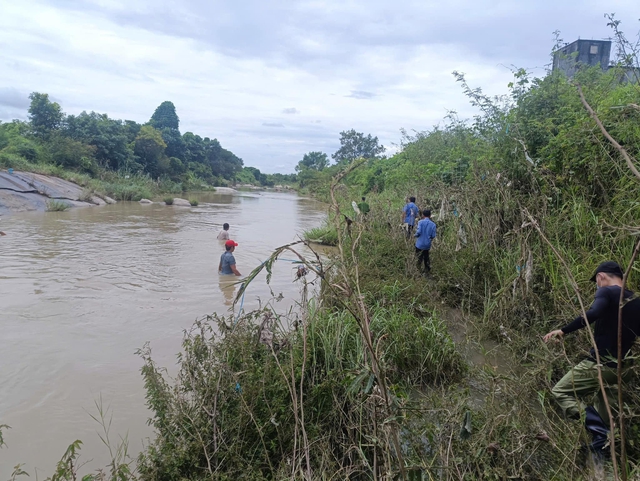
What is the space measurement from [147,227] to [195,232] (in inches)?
90.1

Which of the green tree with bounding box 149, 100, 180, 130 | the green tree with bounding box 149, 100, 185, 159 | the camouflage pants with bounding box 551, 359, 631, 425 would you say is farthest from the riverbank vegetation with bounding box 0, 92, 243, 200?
the camouflage pants with bounding box 551, 359, 631, 425

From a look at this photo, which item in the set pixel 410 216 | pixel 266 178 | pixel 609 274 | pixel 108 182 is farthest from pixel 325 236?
pixel 266 178

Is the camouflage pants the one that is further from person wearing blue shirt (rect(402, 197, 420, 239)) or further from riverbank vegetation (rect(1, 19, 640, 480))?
person wearing blue shirt (rect(402, 197, 420, 239))

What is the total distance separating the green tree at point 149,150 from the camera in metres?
40.5

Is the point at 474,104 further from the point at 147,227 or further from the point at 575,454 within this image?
the point at 147,227

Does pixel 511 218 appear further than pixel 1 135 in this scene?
No

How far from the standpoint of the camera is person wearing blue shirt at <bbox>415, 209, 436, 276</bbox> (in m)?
7.31

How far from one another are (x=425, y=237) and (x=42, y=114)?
3560 cm

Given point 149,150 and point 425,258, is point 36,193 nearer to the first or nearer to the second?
point 149,150

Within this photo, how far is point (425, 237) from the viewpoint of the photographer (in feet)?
24.1

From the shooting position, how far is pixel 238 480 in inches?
100

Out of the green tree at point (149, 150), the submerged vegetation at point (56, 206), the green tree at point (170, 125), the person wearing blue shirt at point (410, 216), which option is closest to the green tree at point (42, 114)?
the green tree at point (149, 150)

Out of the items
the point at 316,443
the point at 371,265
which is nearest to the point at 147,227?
the point at 371,265

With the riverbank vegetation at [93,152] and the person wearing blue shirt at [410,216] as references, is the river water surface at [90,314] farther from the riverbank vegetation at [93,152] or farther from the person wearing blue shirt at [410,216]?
the riverbank vegetation at [93,152]
